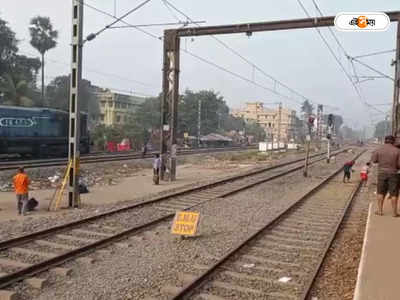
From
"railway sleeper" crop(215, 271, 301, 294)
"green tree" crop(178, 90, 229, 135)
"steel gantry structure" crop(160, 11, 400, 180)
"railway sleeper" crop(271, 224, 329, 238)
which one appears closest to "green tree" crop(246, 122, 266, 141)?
"green tree" crop(178, 90, 229, 135)

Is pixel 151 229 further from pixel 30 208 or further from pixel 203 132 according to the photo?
pixel 203 132

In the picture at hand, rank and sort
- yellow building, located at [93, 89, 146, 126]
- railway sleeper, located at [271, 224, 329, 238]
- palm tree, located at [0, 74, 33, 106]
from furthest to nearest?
yellow building, located at [93, 89, 146, 126] → palm tree, located at [0, 74, 33, 106] → railway sleeper, located at [271, 224, 329, 238]

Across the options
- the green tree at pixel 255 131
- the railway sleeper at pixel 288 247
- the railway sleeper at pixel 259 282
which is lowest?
the railway sleeper at pixel 288 247

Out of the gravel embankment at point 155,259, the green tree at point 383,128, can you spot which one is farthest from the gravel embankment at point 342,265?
the green tree at point 383,128

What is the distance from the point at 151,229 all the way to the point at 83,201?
6075 millimetres

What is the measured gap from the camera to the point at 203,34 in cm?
2214

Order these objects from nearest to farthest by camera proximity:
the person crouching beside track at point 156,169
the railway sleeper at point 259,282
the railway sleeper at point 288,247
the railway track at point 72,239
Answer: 1. the railway sleeper at point 259,282
2. the railway track at point 72,239
3. the railway sleeper at point 288,247
4. the person crouching beside track at point 156,169

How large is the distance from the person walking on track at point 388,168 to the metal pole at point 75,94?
897 cm

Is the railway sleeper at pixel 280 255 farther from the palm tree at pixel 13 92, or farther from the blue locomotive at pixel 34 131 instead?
the palm tree at pixel 13 92

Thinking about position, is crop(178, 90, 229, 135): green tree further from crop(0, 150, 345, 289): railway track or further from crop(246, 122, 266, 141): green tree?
crop(0, 150, 345, 289): railway track

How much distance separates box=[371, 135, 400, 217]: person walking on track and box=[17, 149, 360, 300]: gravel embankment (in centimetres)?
307

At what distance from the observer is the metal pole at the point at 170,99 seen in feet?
73.1

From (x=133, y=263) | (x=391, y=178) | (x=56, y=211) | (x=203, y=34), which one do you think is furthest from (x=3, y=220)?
(x=203, y=34)

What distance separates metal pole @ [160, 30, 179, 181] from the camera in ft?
73.1
